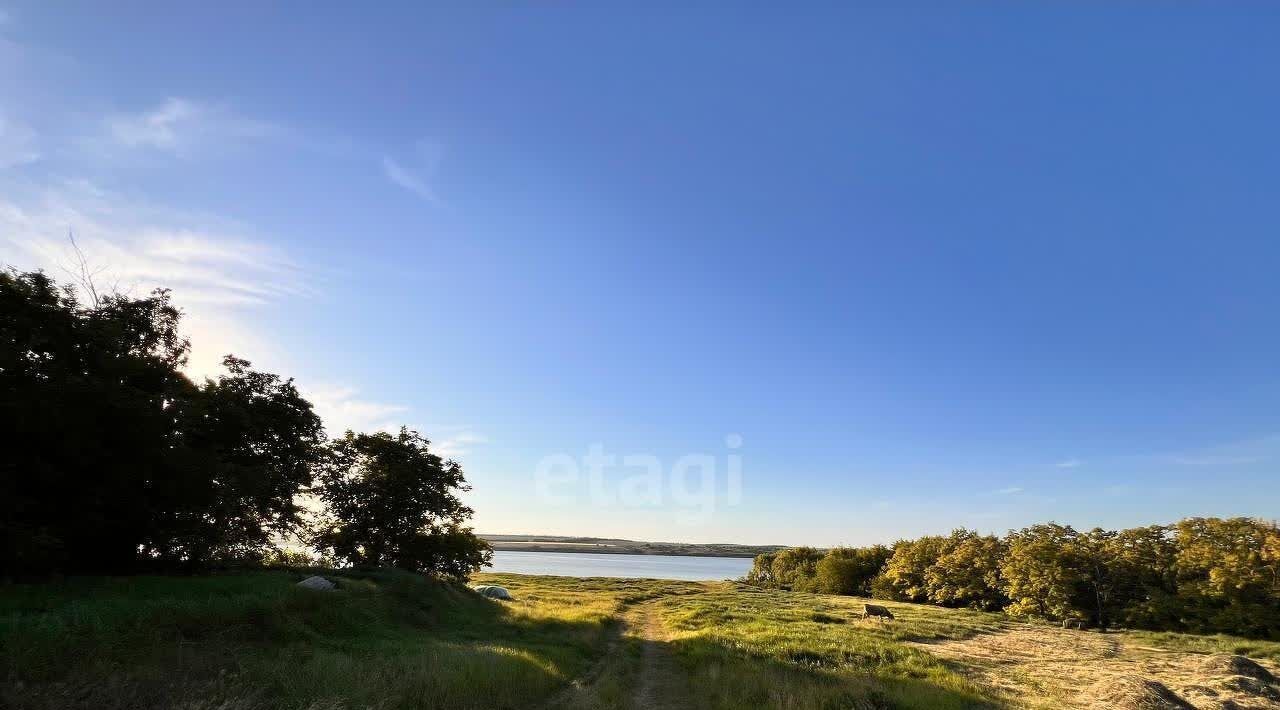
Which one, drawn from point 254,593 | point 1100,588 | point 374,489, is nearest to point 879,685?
point 254,593

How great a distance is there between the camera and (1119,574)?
4312cm

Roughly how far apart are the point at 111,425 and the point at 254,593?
8335mm

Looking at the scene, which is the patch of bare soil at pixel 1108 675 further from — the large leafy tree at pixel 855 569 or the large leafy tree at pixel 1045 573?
the large leafy tree at pixel 855 569

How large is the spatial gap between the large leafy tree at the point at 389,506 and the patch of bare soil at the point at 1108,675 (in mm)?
34163

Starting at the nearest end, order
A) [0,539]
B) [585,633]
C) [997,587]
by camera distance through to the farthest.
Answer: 1. [0,539]
2. [585,633]
3. [997,587]

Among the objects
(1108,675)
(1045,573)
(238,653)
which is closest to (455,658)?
(238,653)

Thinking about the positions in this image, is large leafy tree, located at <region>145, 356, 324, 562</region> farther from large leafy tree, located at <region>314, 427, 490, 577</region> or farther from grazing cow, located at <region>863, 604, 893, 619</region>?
grazing cow, located at <region>863, 604, 893, 619</region>

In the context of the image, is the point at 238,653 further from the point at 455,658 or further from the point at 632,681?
the point at 632,681

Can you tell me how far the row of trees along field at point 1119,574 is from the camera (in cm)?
3575

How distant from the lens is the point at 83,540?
21.2 meters

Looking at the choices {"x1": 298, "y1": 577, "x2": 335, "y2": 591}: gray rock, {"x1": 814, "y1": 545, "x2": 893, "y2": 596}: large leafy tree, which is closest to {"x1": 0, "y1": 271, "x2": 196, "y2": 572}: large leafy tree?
{"x1": 298, "y1": 577, "x2": 335, "y2": 591}: gray rock

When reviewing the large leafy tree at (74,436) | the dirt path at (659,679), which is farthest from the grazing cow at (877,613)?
the large leafy tree at (74,436)

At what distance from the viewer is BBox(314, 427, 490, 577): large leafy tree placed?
41.0 meters

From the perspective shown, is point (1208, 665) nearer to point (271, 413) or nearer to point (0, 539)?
point (0, 539)
